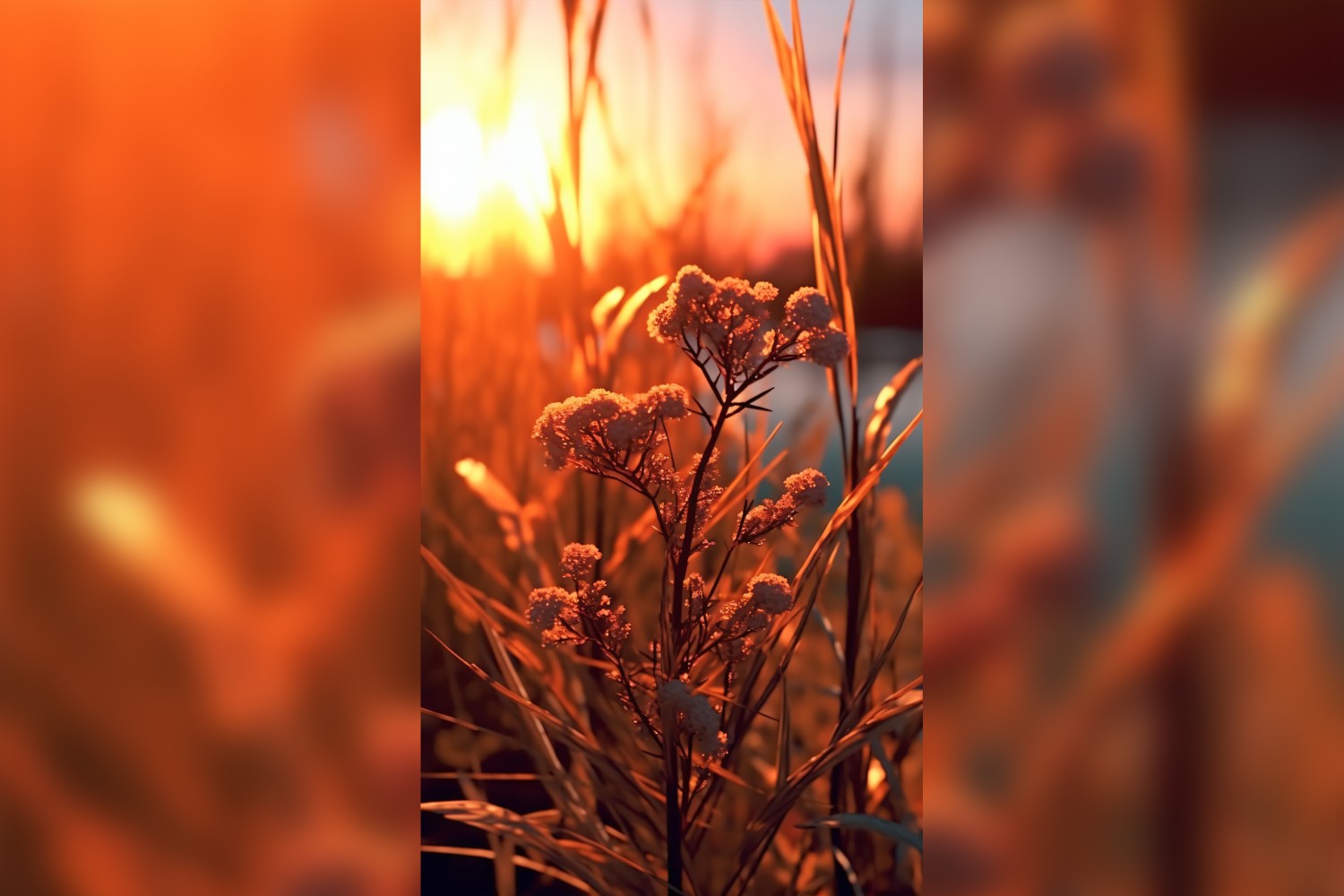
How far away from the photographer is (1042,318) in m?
1.03

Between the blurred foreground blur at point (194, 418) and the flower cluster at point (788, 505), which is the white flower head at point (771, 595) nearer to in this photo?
the flower cluster at point (788, 505)

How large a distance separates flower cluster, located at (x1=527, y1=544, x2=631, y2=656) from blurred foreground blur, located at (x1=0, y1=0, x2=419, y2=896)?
0.53 ft

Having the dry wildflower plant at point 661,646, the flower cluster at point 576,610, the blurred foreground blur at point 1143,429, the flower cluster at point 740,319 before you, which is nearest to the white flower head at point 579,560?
the flower cluster at point 576,610

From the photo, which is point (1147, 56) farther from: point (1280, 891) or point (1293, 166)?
point (1280, 891)

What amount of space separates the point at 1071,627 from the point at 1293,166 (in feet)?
1.52

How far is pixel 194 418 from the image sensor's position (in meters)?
1.03

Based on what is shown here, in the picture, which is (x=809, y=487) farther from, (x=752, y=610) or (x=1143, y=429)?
(x=1143, y=429)

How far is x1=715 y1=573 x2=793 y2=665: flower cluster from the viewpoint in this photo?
100 centimetres

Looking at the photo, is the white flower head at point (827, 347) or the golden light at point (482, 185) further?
the golden light at point (482, 185)

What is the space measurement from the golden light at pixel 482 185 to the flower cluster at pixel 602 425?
0.31 metres

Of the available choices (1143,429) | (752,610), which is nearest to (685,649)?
(752,610)

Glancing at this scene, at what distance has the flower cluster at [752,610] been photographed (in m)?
1.00

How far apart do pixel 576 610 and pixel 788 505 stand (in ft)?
0.72

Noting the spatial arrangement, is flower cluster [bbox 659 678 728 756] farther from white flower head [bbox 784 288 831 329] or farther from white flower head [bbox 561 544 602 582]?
white flower head [bbox 784 288 831 329]
